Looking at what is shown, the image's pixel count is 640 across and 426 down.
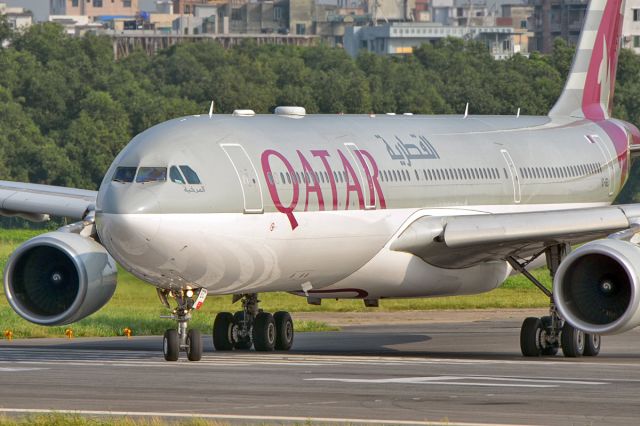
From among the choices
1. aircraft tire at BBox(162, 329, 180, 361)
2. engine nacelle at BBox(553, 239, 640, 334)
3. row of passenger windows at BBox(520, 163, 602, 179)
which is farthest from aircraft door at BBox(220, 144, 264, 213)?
row of passenger windows at BBox(520, 163, 602, 179)

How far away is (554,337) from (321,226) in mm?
5490

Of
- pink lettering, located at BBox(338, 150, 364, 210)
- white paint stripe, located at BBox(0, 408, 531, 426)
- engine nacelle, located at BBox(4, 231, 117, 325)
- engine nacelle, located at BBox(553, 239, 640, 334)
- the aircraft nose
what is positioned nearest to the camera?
white paint stripe, located at BBox(0, 408, 531, 426)

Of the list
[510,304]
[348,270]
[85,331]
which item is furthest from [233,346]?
[510,304]

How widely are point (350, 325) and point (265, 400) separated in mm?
22506

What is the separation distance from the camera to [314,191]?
31594 mm

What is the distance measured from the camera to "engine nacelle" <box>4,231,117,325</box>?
3120 cm

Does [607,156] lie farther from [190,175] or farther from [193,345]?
[190,175]

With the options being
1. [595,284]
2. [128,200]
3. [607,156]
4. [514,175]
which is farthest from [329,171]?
[607,156]

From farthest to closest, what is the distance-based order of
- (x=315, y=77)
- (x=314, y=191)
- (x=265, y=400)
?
(x=315, y=77), (x=314, y=191), (x=265, y=400)

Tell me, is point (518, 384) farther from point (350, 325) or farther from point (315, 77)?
point (315, 77)

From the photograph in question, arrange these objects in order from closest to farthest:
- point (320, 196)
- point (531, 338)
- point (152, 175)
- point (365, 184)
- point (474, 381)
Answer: point (474, 381), point (152, 175), point (320, 196), point (365, 184), point (531, 338)

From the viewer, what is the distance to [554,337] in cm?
3428

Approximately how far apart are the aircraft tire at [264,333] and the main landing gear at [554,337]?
470 centimetres

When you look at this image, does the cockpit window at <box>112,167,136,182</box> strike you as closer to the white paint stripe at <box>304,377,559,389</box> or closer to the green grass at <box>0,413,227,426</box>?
the white paint stripe at <box>304,377,559,389</box>
